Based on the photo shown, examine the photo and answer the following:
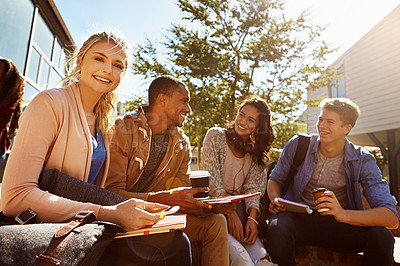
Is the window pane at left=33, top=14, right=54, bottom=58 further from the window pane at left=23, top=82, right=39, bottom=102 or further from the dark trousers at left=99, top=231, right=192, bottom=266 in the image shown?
the dark trousers at left=99, top=231, right=192, bottom=266

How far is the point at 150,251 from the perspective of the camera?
4.33ft

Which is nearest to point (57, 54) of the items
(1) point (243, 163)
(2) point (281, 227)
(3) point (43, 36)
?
(3) point (43, 36)

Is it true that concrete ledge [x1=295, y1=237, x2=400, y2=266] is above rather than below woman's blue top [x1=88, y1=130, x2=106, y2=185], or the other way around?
below

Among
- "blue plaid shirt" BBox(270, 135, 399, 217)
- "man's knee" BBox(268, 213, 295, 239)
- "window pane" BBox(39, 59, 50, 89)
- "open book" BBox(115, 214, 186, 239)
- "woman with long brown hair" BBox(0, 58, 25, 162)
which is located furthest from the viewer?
"window pane" BBox(39, 59, 50, 89)

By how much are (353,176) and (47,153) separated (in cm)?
285

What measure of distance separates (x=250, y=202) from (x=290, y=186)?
21.9 inches

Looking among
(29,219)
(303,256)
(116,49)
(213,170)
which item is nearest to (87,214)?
(29,219)

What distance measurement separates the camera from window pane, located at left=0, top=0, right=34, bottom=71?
702 centimetres

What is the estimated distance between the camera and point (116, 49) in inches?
76.0

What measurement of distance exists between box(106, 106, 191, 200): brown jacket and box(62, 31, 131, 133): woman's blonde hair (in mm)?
239

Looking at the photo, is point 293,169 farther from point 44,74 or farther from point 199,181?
point 44,74

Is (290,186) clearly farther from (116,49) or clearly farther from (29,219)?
(29,219)

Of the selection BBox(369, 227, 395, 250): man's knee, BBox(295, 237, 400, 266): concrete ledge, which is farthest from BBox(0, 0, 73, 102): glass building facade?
BBox(369, 227, 395, 250): man's knee

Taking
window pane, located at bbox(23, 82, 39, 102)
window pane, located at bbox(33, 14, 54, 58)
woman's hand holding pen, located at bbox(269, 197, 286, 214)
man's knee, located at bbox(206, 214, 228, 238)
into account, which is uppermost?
window pane, located at bbox(33, 14, 54, 58)
